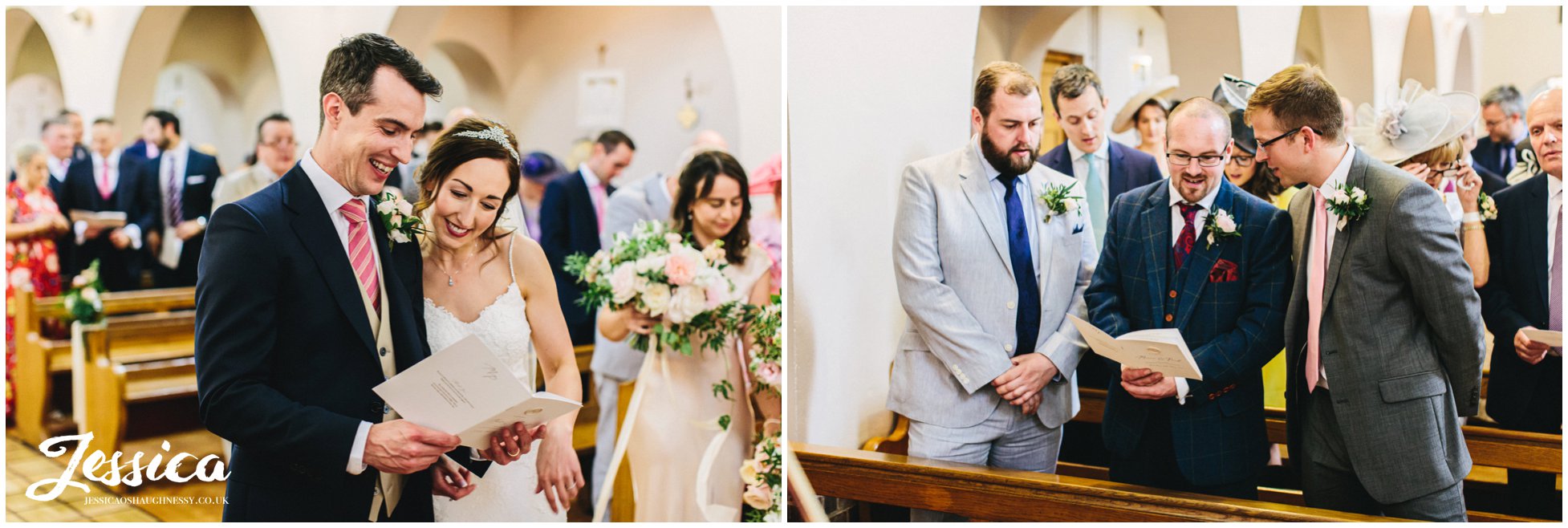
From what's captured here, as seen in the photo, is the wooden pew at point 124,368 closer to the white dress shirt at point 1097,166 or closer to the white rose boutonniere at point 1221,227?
the white dress shirt at point 1097,166

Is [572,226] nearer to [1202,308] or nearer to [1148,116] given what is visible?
[1148,116]

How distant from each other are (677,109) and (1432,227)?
662 centimetres

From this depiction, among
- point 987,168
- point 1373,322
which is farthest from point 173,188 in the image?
point 1373,322

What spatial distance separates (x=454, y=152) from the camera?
237cm

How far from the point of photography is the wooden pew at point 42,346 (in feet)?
17.2

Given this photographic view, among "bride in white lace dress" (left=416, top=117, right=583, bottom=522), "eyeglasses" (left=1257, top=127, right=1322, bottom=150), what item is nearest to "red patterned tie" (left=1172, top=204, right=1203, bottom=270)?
"eyeglasses" (left=1257, top=127, right=1322, bottom=150)

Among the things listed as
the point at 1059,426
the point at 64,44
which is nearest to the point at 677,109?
the point at 64,44

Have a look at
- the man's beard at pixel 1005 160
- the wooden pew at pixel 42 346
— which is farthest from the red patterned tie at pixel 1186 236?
the wooden pew at pixel 42 346

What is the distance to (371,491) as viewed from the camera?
2346 millimetres

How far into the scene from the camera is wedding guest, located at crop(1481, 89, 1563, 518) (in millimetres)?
3051

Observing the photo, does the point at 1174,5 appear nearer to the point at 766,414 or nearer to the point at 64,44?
the point at 766,414

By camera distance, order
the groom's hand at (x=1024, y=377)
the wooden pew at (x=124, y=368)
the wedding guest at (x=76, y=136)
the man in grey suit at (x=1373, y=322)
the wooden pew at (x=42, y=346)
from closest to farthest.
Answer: the man in grey suit at (x=1373, y=322) → the groom's hand at (x=1024, y=377) → the wooden pew at (x=124, y=368) → the wooden pew at (x=42, y=346) → the wedding guest at (x=76, y=136)

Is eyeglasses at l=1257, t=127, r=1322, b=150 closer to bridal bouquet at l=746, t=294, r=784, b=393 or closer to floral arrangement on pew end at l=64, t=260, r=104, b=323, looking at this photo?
bridal bouquet at l=746, t=294, r=784, b=393

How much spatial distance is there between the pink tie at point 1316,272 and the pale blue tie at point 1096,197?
72 centimetres
